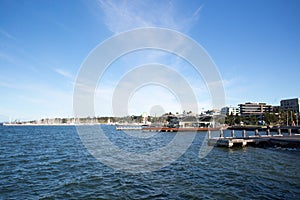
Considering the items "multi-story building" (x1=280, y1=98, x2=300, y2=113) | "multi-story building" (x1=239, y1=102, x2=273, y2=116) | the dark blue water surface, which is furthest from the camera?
"multi-story building" (x1=239, y1=102, x2=273, y2=116)

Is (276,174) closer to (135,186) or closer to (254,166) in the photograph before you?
(254,166)

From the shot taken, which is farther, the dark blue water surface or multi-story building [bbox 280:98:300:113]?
multi-story building [bbox 280:98:300:113]

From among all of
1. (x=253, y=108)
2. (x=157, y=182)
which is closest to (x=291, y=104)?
(x=253, y=108)

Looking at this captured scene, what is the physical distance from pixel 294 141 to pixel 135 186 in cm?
2562

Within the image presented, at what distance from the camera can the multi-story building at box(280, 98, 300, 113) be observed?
150m

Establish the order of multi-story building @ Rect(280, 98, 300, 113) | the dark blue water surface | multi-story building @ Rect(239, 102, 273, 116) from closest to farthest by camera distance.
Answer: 1. the dark blue water surface
2. multi-story building @ Rect(280, 98, 300, 113)
3. multi-story building @ Rect(239, 102, 273, 116)

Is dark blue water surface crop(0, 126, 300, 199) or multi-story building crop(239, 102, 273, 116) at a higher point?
multi-story building crop(239, 102, 273, 116)

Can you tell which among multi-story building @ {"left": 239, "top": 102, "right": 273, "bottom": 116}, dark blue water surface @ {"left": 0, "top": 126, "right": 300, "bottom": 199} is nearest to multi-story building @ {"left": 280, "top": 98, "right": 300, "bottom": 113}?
multi-story building @ {"left": 239, "top": 102, "right": 273, "bottom": 116}

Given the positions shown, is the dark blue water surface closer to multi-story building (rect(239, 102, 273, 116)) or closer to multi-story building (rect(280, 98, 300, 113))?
multi-story building (rect(280, 98, 300, 113))

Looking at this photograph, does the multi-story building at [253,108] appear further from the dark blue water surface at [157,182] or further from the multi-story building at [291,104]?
the dark blue water surface at [157,182]

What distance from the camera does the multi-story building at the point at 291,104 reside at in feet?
491

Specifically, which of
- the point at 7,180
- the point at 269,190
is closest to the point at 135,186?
the point at 269,190

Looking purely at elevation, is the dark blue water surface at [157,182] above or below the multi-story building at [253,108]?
below

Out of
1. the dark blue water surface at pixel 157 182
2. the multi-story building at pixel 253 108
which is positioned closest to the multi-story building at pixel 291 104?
the multi-story building at pixel 253 108
